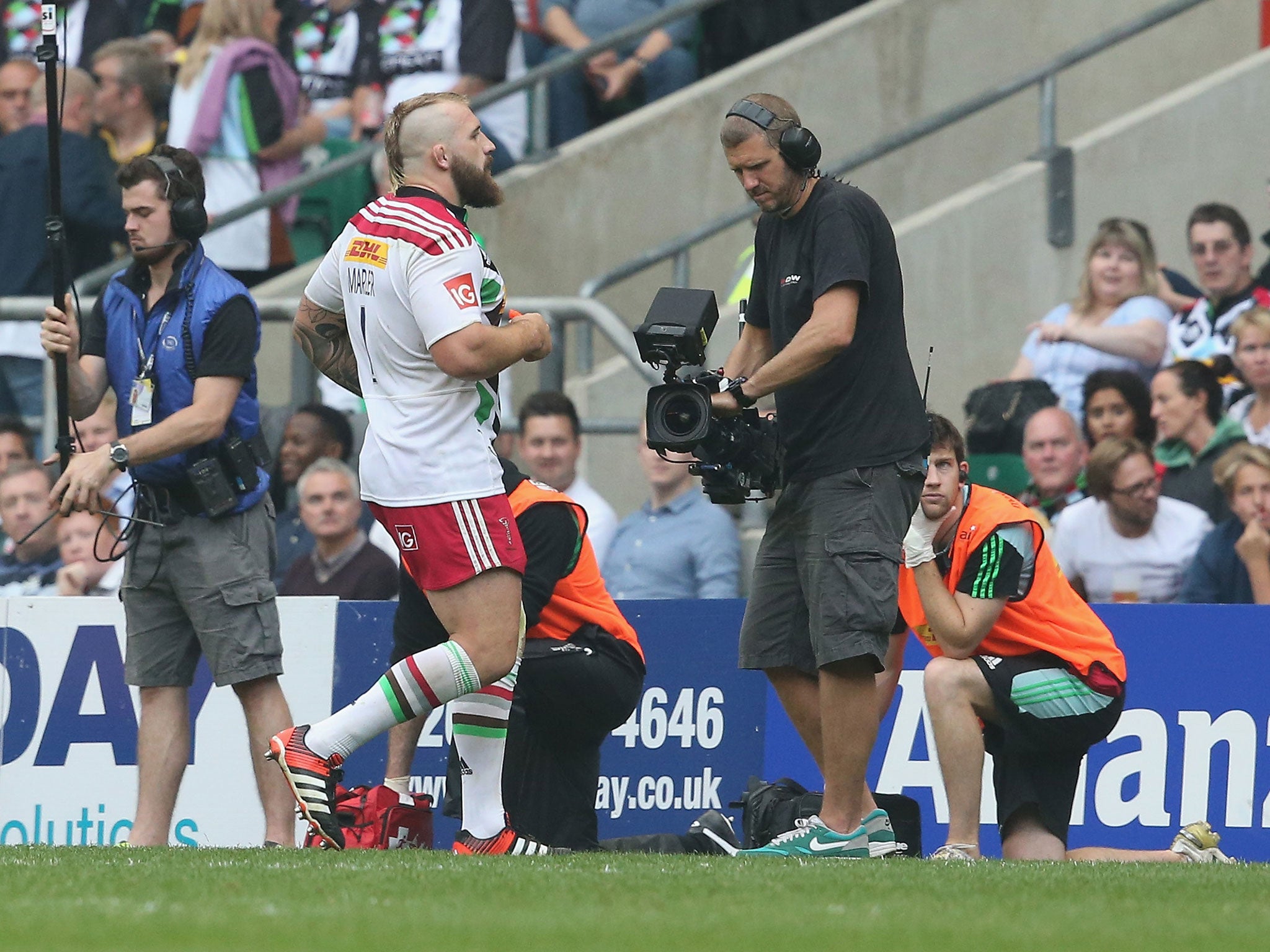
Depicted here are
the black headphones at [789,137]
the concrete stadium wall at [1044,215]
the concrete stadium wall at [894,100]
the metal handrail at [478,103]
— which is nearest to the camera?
the black headphones at [789,137]

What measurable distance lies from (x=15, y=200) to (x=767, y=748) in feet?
17.1

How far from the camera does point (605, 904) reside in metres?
5.12

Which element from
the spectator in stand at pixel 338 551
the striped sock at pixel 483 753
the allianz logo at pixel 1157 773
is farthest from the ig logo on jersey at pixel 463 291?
the spectator in stand at pixel 338 551

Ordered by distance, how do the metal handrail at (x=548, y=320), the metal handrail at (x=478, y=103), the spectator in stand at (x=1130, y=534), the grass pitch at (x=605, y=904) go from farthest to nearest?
the metal handrail at (x=478, y=103), the metal handrail at (x=548, y=320), the spectator in stand at (x=1130, y=534), the grass pitch at (x=605, y=904)

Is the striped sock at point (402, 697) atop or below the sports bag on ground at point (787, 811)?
atop

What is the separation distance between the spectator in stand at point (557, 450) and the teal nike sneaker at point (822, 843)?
3.11 meters

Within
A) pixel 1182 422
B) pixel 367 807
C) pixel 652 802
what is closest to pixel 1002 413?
pixel 1182 422

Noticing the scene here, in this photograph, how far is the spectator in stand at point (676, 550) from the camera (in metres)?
9.30

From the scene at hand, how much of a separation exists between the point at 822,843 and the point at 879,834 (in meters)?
0.30

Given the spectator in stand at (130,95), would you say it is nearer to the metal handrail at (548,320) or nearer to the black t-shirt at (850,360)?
the metal handrail at (548,320)

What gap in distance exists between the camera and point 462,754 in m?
6.53

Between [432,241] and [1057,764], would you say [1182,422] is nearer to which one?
[1057,764]

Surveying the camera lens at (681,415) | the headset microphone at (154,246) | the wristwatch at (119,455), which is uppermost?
the headset microphone at (154,246)

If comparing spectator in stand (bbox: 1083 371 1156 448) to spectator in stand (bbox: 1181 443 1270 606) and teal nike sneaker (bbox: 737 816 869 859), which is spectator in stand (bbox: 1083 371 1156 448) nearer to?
spectator in stand (bbox: 1181 443 1270 606)
